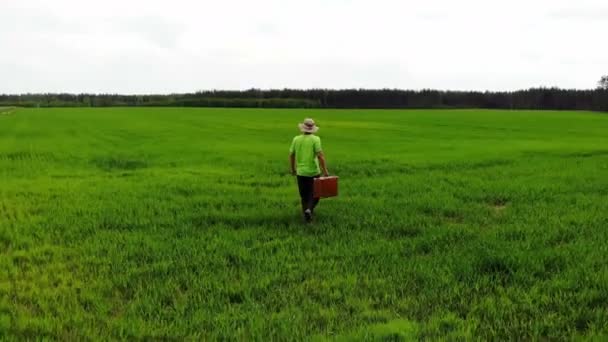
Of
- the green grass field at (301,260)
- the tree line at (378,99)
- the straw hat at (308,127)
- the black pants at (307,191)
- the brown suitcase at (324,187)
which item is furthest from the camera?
the tree line at (378,99)

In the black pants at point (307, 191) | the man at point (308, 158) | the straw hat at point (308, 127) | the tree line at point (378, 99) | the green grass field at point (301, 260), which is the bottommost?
the green grass field at point (301, 260)

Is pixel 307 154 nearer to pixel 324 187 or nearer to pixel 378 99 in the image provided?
pixel 324 187

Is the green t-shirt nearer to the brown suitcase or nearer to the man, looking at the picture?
the man

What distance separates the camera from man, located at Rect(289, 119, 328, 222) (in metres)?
9.35

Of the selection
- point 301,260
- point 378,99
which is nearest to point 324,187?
point 301,260

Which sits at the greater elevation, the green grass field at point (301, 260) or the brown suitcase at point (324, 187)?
the brown suitcase at point (324, 187)

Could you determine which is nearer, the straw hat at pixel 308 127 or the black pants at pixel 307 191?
the straw hat at pixel 308 127

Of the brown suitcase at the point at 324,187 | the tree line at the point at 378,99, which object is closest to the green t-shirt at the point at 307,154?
the brown suitcase at the point at 324,187

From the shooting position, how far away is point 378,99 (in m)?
142

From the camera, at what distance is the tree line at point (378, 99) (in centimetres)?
12706

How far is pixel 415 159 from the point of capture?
67.4 feet

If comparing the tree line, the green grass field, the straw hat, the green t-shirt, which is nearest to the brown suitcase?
the green t-shirt

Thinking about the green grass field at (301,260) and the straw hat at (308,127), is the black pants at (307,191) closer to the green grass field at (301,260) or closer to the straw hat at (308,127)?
the green grass field at (301,260)

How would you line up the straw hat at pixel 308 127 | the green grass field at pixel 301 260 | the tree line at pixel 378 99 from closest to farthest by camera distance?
the green grass field at pixel 301 260, the straw hat at pixel 308 127, the tree line at pixel 378 99
